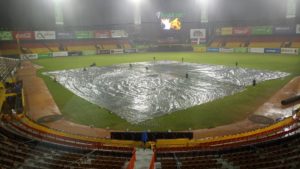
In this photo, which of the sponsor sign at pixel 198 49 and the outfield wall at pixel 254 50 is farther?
the sponsor sign at pixel 198 49

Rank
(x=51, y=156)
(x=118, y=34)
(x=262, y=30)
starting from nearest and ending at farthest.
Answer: (x=51, y=156), (x=262, y=30), (x=118, y=34)

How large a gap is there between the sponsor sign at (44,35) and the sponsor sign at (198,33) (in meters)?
44.7

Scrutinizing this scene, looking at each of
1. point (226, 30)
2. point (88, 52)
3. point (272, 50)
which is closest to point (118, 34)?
point (88, 52)

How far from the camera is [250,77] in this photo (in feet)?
109

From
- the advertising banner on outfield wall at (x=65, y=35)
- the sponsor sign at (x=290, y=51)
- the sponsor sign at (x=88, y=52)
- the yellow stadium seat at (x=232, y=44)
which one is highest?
the advertising banner on outfield wall at (x=65, y=35)

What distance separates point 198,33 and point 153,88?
57849mm

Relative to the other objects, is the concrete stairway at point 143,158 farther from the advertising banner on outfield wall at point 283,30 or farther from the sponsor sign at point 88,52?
the advertising banner on outfield wall at point 283,30

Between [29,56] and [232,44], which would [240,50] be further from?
[29,56]

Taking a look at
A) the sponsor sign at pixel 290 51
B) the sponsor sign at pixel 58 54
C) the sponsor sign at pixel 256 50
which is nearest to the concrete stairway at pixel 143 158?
the sponsor sign at pixel 290 51

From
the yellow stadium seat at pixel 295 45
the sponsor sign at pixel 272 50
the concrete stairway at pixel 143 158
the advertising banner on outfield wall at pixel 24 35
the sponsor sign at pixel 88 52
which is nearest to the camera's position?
the concrete stairway at pixel 143 158

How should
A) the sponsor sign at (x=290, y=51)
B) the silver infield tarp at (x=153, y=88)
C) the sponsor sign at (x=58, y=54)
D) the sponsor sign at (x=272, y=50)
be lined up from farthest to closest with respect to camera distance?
1. the sponsor sign at (x=58, y=54)
2. the sponsor sign at (x=272, y=50)
3. the sponsor sign at (x=290, y=51)
4. the silver infield tarp at (x=153, y=88)

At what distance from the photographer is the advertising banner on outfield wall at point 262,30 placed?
68606mm

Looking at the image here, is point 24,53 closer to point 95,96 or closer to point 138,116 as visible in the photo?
point 95,96

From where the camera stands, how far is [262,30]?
69.9m
